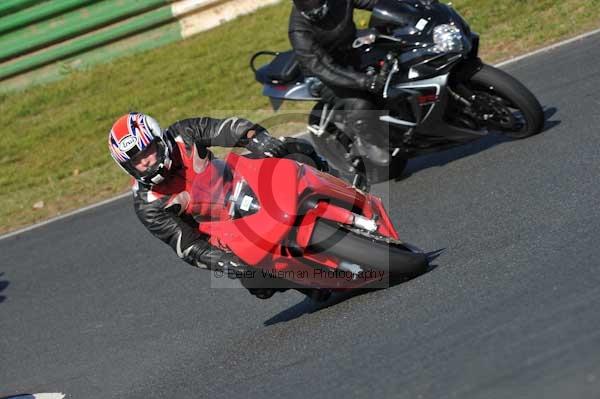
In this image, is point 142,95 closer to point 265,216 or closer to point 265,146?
point 265,146

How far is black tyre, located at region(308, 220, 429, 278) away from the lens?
18.9ft

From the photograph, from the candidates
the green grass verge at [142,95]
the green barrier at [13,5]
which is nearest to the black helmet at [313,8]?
the green grass verge at [142,95]

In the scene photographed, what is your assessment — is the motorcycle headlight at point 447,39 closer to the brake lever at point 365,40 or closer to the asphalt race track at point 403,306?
the brake lever at point 365,40

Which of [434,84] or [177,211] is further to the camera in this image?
[434,84]

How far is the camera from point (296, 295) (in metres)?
7.36

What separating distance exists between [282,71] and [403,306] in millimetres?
3632

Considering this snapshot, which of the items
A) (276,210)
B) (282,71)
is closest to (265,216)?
(276,210)

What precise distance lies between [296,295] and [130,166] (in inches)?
78.2

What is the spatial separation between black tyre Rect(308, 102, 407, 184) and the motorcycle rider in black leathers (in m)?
0.32

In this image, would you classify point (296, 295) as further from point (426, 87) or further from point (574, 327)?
point (574, 327)

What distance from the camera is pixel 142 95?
14570 mm

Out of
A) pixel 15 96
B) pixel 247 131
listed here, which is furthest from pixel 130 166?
pixel 15 96

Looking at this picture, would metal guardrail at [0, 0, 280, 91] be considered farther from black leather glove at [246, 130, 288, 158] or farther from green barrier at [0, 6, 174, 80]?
black leather glove at [246, 130, 288, 158]

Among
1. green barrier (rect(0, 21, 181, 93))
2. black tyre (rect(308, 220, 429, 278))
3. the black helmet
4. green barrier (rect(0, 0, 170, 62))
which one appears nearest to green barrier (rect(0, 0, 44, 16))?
green barrier (rect(0, 0, 170, 62))
